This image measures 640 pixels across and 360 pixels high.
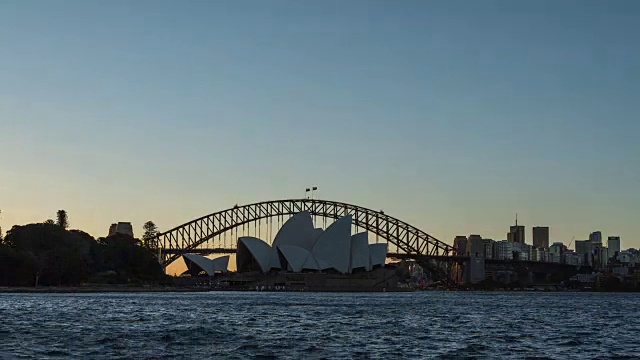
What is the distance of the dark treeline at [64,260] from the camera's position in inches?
5276

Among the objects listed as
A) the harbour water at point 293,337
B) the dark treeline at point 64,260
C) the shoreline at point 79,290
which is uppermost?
the dark treeline at point 64,260

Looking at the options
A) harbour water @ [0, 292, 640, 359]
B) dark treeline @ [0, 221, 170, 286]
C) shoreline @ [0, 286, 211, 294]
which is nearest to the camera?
harbour water @ [0, 292, 640, 359]

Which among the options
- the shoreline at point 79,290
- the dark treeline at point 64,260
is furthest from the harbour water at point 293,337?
the dark treeline at point 64,260

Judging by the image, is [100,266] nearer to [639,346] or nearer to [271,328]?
[271,328]

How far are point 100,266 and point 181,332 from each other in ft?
411

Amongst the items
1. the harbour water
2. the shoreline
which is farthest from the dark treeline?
the harbour water

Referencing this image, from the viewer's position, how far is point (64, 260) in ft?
466

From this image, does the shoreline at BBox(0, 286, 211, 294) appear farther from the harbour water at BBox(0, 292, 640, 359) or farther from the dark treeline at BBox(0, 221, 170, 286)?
the harbour water at BBox(0, 292, 640, 359)

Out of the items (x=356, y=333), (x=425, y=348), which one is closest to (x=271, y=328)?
(x=356, y=333)

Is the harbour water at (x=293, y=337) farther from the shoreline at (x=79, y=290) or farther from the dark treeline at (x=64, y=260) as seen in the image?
the dark treeline at (x=64, y=260)

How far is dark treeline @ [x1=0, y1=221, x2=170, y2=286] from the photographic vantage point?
440ft

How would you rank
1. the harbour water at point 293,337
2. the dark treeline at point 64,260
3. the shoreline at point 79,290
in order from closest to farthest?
the harbour water at point 293,337 < the shoreline at point 79,290 < the dark treeline at point 64,260

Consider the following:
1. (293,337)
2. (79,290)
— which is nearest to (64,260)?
(79,290)

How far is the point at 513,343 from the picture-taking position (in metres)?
49.2
